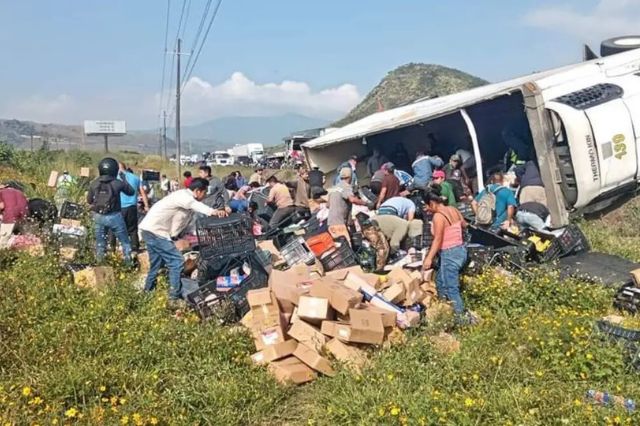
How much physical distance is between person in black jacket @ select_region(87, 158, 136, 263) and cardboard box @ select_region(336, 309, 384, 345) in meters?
4.48

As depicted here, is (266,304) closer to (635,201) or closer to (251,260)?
(251,260)

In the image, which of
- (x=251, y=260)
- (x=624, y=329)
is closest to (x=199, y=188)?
(x=251, y=260)

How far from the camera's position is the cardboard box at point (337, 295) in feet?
18.6

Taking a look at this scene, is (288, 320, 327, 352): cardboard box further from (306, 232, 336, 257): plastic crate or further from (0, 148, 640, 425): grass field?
(306, 232, 336, 257): plastic crate

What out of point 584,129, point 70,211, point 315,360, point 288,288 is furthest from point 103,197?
point 584,129

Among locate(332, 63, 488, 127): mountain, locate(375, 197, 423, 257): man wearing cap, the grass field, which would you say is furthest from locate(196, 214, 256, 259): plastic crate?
locate(332, 63, 488, 127): mountain

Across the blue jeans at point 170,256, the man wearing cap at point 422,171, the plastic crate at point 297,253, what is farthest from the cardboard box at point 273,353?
the man wearing cap at point 422,171

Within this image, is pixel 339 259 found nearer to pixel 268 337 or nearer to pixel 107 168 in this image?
pixel 268 337

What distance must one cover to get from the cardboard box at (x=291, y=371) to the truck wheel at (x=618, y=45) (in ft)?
41.5

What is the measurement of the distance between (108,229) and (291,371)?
4.68 m

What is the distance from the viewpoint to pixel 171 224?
7480mm

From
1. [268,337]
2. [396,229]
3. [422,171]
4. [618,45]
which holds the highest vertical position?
[618,45]

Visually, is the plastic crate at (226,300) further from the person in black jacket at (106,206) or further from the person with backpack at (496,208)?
the person with backpack at (496,208)

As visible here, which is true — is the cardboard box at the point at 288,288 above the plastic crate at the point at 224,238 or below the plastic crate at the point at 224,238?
below
